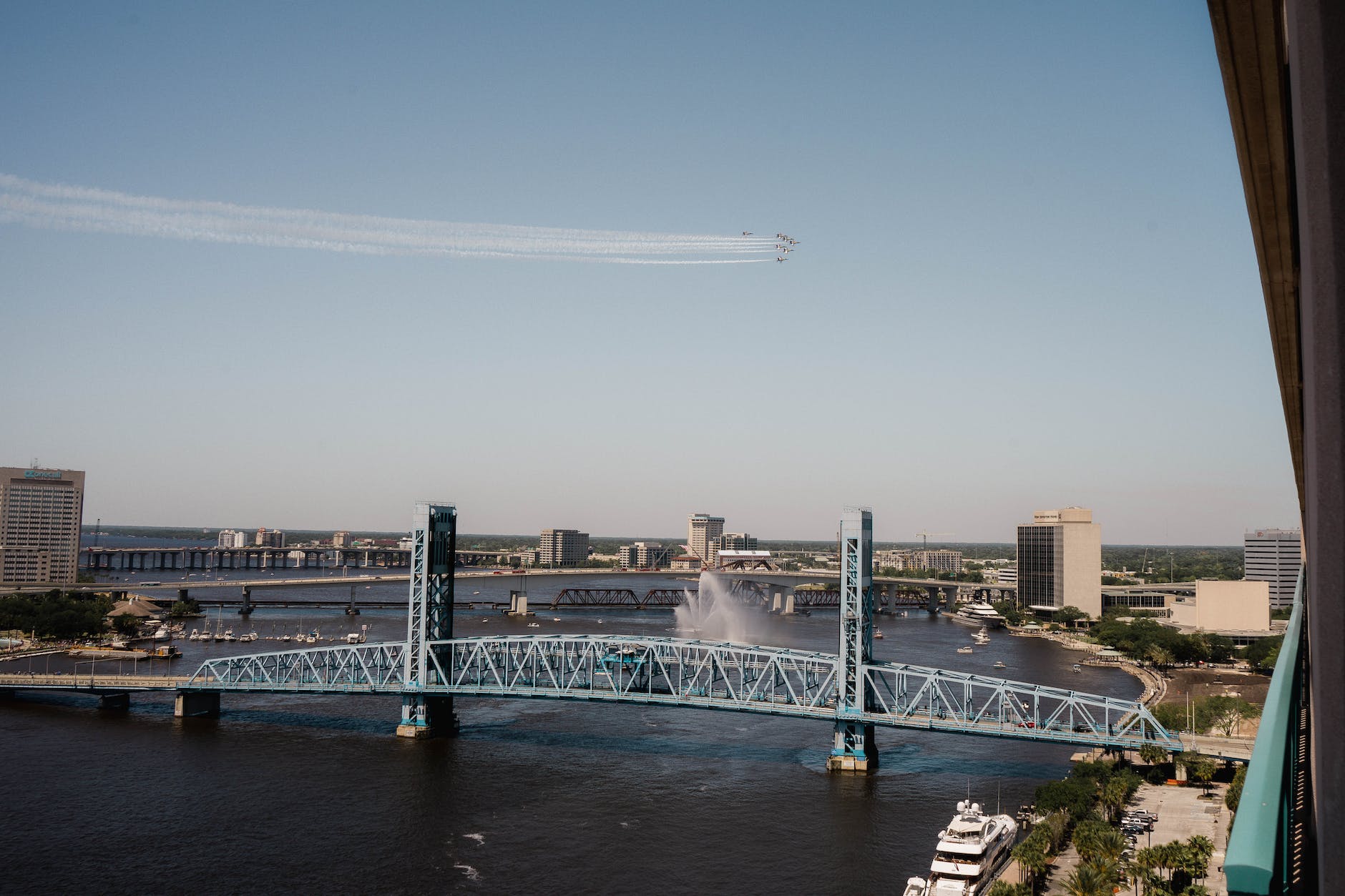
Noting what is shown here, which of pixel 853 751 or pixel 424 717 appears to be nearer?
pixel 853 751

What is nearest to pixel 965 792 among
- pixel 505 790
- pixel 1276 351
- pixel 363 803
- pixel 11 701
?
pixel 505 790

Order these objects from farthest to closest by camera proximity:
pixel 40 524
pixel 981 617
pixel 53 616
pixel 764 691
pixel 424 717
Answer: pixel 40 524, pixel 981 617, pixel 53 616, pixel 424 717, pixel 764 691

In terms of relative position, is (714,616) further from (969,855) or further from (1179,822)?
(969,855)

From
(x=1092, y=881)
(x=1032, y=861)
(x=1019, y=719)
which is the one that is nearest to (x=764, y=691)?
(x=1019, y=719)

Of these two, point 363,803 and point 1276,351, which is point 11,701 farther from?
point 1276,351

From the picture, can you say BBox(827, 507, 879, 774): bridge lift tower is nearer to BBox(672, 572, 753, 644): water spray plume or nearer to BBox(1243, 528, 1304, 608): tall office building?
BBox(672, 572, 753, 644): water spray plume

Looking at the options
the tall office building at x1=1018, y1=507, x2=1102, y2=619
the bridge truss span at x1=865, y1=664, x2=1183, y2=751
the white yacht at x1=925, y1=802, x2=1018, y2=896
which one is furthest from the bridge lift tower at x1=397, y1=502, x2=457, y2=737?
the tall office building at x1=1018, y1=507, x2=1102, y2=619
